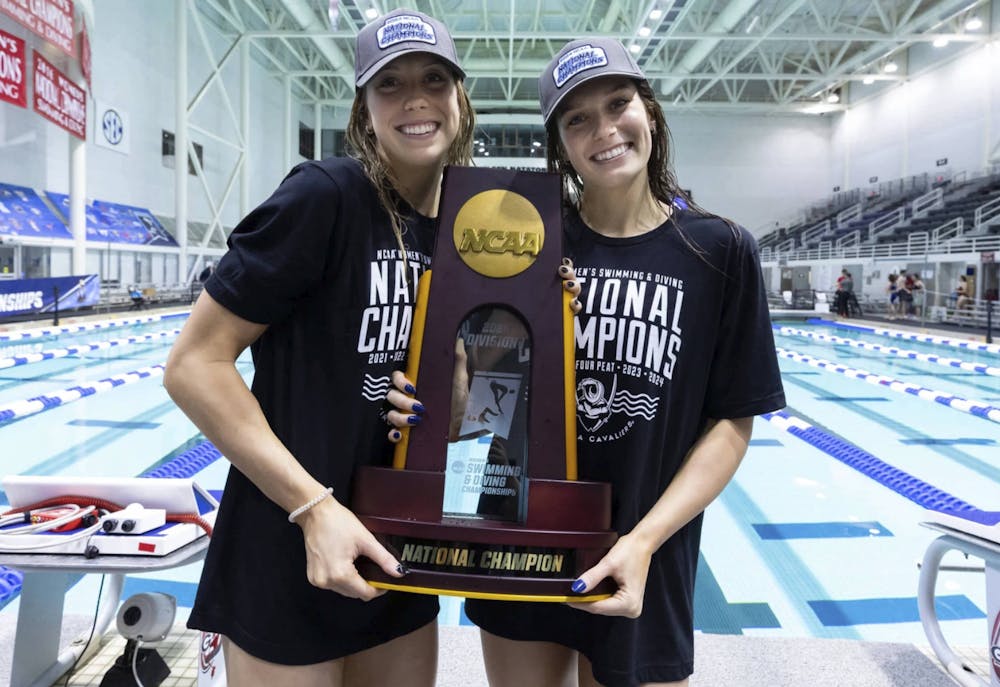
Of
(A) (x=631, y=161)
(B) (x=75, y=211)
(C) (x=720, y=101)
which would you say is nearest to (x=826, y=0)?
(C) (x=720, y=101)

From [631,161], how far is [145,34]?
17.6 metres

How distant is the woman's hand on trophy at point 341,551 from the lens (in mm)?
855

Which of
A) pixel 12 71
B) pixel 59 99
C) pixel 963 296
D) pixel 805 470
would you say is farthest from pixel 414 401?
pixel 963 296

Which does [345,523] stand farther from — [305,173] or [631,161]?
[631,161]

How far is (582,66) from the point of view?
101 centimetres

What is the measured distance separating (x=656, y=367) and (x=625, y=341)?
0.06 m

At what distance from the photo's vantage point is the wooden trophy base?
0.85 metres

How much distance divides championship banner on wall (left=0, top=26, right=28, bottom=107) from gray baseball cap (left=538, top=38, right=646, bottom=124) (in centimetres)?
1127

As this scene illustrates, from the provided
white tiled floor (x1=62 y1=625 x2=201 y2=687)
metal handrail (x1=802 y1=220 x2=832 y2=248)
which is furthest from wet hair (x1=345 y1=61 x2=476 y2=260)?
metal handrail (x1=802 y1=220 x2=832 y2=248)

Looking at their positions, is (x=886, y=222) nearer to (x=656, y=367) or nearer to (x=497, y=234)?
(x=656, y=367)

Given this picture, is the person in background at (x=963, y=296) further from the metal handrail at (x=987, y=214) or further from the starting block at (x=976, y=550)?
the starting block at (x=976, y=550)

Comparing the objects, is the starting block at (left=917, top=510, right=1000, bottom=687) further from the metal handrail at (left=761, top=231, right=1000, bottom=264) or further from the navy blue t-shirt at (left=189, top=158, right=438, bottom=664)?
the metal handrail at (left=761, top=231, right=1000, bottom=264)

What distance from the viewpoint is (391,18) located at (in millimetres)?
1020

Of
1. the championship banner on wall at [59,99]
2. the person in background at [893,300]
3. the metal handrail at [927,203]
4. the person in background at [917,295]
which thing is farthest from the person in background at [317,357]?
the metal handrail at [927,203]
